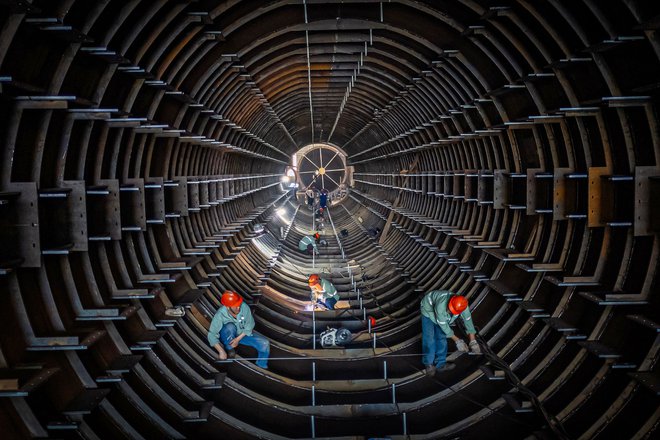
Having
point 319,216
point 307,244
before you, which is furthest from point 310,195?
point 307,244

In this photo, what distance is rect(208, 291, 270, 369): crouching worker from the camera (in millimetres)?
7266

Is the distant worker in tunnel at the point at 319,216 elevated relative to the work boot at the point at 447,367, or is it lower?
elevated

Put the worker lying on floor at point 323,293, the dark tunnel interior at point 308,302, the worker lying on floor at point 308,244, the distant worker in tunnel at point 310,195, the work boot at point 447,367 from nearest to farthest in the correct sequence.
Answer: the dark tunnel interior at point 308,302 → the work boot at point 447,367 → the worker lying on floor at point 323,293 → the worker lying on floor at point 308,244 → the distant worker in tunnel at point 310,195

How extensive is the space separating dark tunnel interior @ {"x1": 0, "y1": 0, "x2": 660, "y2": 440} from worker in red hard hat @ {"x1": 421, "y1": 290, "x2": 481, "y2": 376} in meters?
0.27

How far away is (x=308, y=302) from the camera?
11297 mm

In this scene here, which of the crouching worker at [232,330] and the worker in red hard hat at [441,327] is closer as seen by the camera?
the worker in red hard hat at [441,327]

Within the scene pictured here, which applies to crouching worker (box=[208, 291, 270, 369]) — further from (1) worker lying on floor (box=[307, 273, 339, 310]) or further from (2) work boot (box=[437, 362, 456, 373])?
(1) worker lying on floor (box=[307, 273, 339, 310])

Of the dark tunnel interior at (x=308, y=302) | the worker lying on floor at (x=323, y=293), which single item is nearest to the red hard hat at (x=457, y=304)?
the dark tunnel interior at (x=308, y=302)

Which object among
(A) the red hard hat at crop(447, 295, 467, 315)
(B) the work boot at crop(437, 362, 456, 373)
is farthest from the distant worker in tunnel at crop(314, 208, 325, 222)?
(A) the red hard hat at crop(447, 295, 467, 315)

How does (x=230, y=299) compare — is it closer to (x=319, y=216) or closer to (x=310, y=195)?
(x=319, y=216)

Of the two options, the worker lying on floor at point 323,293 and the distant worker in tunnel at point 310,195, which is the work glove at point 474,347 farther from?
the distant worker in tunnel at point 310,195

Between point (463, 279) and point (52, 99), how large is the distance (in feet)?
24.0

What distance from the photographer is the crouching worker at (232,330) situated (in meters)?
7.27

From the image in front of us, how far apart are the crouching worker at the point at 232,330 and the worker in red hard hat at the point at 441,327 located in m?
2.66
